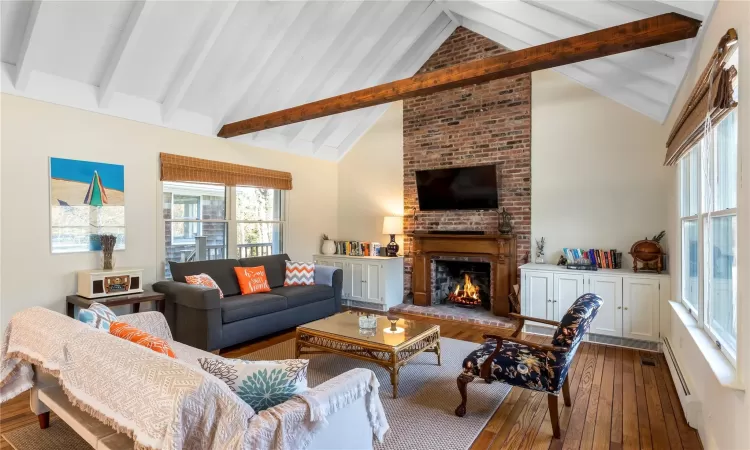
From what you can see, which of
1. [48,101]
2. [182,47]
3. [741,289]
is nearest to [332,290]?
[182,47]

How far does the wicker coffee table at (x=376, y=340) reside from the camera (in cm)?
302

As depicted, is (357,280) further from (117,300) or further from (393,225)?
(117,300)

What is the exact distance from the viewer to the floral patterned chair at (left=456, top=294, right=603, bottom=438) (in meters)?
2.46

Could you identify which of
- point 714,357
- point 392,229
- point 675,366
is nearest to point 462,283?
point 392,229

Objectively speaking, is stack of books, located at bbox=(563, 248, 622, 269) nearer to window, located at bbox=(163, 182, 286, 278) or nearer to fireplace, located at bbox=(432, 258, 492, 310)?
fireplace, located at bbox=(432, 258, 492, 310)

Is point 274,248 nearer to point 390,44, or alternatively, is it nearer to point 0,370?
point 390,44

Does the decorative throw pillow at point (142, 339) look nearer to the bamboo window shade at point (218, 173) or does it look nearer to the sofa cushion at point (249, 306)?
the sofa cushion at point (249, 306)

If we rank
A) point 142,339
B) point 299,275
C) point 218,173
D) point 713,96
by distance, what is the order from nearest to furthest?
point 713,96, point 142,339, point 218,173, point 299,275

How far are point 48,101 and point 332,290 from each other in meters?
3.64

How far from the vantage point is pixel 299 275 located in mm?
5316

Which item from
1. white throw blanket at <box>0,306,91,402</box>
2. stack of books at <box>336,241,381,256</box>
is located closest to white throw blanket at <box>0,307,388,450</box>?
white throw blanket at <box>0,306,91,402</box>

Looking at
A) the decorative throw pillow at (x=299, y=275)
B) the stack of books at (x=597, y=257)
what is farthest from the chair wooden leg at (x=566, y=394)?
the decorative throw pillow at (x=299, y=275)

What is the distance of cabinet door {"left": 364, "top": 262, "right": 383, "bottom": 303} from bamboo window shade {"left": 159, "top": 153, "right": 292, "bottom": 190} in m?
1.82

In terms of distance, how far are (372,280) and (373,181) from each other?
1.74 meters
